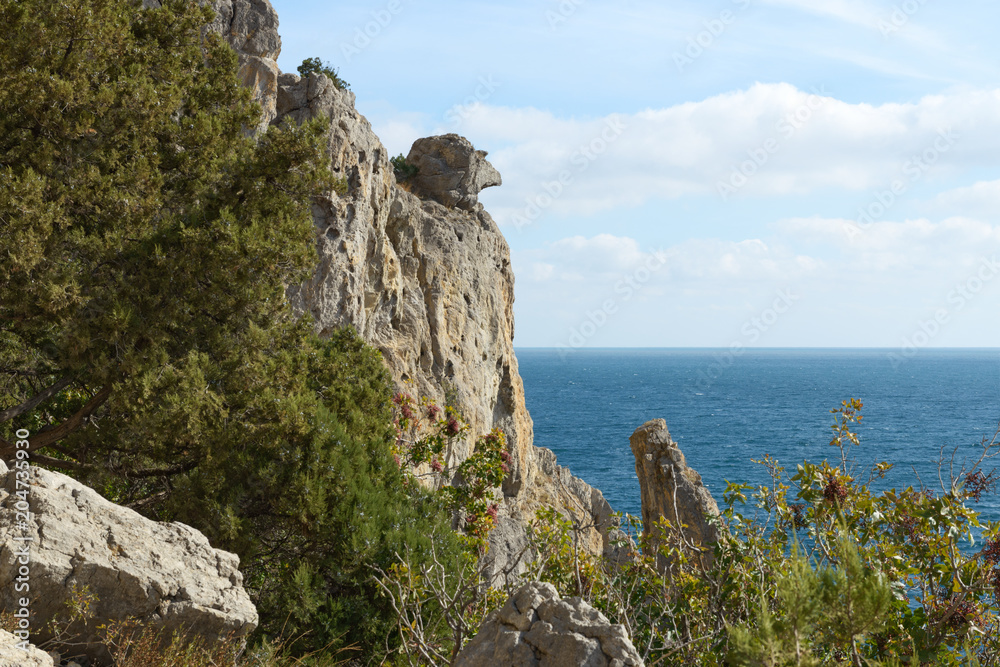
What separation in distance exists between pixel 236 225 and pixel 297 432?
239 cm

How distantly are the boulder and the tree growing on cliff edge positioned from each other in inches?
717

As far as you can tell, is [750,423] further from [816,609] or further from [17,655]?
[17,655]

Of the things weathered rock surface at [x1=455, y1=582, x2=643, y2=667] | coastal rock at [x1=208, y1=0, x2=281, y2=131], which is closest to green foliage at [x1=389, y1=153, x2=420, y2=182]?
coastal rock at [x1=208, y1=0, x2=281, y2=131]

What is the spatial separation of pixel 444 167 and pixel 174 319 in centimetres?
Answer: 2008

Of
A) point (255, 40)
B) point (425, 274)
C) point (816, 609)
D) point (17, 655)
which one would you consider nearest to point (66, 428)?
point (17, 655)

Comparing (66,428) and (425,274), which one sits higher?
(425,274)

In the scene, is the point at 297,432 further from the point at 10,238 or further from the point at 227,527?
the point at 10,238

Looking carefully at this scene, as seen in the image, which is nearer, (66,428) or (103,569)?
(103,569)

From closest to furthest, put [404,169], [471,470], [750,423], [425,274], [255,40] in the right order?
[471,470] < [255,40] < [425,274] < [404,169] < [750,423]

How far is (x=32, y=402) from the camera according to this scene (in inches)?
326

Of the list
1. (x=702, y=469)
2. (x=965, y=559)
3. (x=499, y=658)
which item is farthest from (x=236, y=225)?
(x=702, y=469)

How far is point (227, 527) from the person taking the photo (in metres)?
7.77

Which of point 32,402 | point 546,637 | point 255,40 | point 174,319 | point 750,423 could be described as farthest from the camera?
point 750,423

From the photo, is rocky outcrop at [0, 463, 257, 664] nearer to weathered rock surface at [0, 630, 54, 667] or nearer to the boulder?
weathered rock surface at [0, 630, 54, 667]
